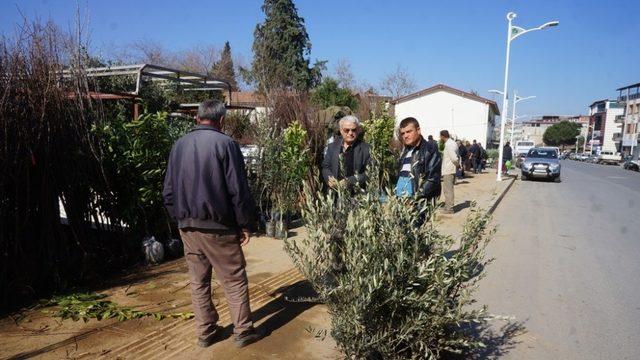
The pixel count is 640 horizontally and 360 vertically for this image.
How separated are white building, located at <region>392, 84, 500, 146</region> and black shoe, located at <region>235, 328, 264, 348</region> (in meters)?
37.4

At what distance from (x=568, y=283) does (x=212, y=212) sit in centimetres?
446

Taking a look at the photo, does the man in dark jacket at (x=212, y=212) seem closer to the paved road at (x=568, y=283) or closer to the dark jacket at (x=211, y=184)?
the dark jacket at (x=211, y=184)

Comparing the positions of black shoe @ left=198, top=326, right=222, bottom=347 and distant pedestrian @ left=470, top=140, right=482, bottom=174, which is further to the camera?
distant pedestrian @ left=470, top=140, right=482, bottom=174

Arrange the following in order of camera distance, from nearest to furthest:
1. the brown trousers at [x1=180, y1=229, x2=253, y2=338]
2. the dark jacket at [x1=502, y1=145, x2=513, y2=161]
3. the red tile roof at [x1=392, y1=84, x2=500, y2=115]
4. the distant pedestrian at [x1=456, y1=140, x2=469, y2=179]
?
the brown trousers at [x1=180, y1=229, x2=253, y2=338], the distant pedestrian at [x1=456, y1=140, x2=469, y2=179], the dark jacket at [x1=502, y1=145, x2=513, y2=161], the red tile roof at [x1=392, y1=84, x2=500, y2=115]

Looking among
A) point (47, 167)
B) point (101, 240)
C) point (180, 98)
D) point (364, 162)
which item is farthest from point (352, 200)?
point (180, 98)

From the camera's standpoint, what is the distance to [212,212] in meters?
3.11

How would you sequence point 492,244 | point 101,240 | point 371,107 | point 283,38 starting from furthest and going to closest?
point 283,38
point 371,107
point 492,244
point 101,240

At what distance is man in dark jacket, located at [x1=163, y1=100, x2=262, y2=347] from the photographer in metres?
3.12

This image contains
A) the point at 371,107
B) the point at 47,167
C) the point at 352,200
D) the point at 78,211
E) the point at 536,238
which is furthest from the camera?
the point at 371,107

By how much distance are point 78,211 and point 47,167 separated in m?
0.67

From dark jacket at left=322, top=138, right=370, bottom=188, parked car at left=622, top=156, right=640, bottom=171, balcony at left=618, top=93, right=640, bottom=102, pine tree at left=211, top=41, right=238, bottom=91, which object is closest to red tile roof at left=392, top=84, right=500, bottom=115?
parked car at left=622, top=156, right=640, bottom=171

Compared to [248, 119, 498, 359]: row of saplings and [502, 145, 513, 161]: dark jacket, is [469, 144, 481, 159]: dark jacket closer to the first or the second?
[502, 145, 513, 161]: dark jacket

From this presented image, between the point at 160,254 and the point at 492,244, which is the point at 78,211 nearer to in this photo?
the point at 160,254

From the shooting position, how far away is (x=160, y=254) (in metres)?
5.18
